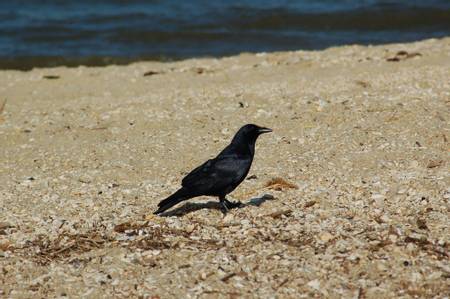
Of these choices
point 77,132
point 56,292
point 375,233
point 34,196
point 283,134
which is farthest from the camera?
point 77,132

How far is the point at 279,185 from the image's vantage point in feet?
26.4

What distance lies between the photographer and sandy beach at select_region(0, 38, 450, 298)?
5906mm

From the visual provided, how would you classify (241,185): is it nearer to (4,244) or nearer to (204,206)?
(204,206)

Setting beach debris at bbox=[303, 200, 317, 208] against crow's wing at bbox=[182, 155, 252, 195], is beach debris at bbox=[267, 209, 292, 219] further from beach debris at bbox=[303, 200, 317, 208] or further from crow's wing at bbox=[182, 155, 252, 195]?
crow's wing at bbox=[182, 155, 252, 195]

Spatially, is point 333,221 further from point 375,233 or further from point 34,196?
point 34,196

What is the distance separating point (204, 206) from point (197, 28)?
16.1 metres

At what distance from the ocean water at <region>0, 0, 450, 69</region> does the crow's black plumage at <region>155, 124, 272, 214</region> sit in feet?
44.3

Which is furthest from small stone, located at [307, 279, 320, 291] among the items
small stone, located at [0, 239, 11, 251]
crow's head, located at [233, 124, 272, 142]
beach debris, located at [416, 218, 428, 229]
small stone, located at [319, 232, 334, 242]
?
small stone, located at [0, 239, 11, 251]

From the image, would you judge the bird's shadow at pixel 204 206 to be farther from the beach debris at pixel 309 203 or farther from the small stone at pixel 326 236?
the small stone at pixel 326 236

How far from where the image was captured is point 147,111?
11.8 m

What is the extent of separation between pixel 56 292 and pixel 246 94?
698 centimetres

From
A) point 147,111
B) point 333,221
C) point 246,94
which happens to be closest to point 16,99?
point 147,111

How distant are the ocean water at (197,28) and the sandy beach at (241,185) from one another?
258 inches

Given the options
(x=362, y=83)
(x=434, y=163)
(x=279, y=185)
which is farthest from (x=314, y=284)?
(x=362, y=83)
